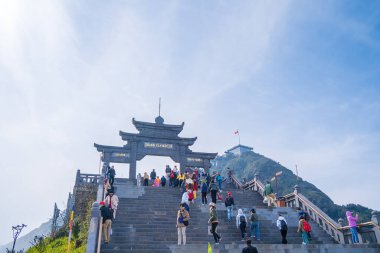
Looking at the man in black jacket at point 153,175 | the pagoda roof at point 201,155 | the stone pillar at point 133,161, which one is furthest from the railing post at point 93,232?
the pagoda roof at point 201,155

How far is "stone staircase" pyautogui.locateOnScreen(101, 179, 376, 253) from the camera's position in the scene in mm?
10422

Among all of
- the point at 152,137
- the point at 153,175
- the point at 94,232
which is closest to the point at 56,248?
the point at 153,175

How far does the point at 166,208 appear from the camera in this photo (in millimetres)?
14594

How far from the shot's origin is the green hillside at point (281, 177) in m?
59.5

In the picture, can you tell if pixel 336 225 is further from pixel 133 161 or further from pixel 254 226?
pixel 133 161

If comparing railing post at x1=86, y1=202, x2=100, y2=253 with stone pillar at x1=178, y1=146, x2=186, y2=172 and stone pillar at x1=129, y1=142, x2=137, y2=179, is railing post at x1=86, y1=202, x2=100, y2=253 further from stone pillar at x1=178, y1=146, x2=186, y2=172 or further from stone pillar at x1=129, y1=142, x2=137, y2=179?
stone pillar at x1=178, y1=146, x2=186, y2=172

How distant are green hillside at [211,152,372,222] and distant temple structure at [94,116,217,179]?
1115 inches

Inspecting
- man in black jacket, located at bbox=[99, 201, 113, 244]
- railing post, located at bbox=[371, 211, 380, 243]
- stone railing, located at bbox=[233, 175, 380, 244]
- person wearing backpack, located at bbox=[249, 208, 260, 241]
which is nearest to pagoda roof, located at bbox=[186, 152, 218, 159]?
stone railing, located at bbox=[233, 175, 380, 244]

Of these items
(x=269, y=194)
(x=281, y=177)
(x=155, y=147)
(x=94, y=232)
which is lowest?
(x=94, y=232)

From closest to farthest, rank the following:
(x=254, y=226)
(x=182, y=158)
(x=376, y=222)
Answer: (x=376, y=222), (x=254, y=226), (x=182, y=158)

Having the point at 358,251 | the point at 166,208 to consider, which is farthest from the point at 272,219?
the point at 166,208

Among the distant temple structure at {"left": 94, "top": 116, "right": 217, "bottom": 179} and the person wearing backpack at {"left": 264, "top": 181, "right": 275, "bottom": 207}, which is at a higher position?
the distant temple structure at {"left": 94, "top": 116, "right": 217, "bottom": 179}

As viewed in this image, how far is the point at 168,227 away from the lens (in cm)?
1258

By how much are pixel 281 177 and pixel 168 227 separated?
70.5 m
